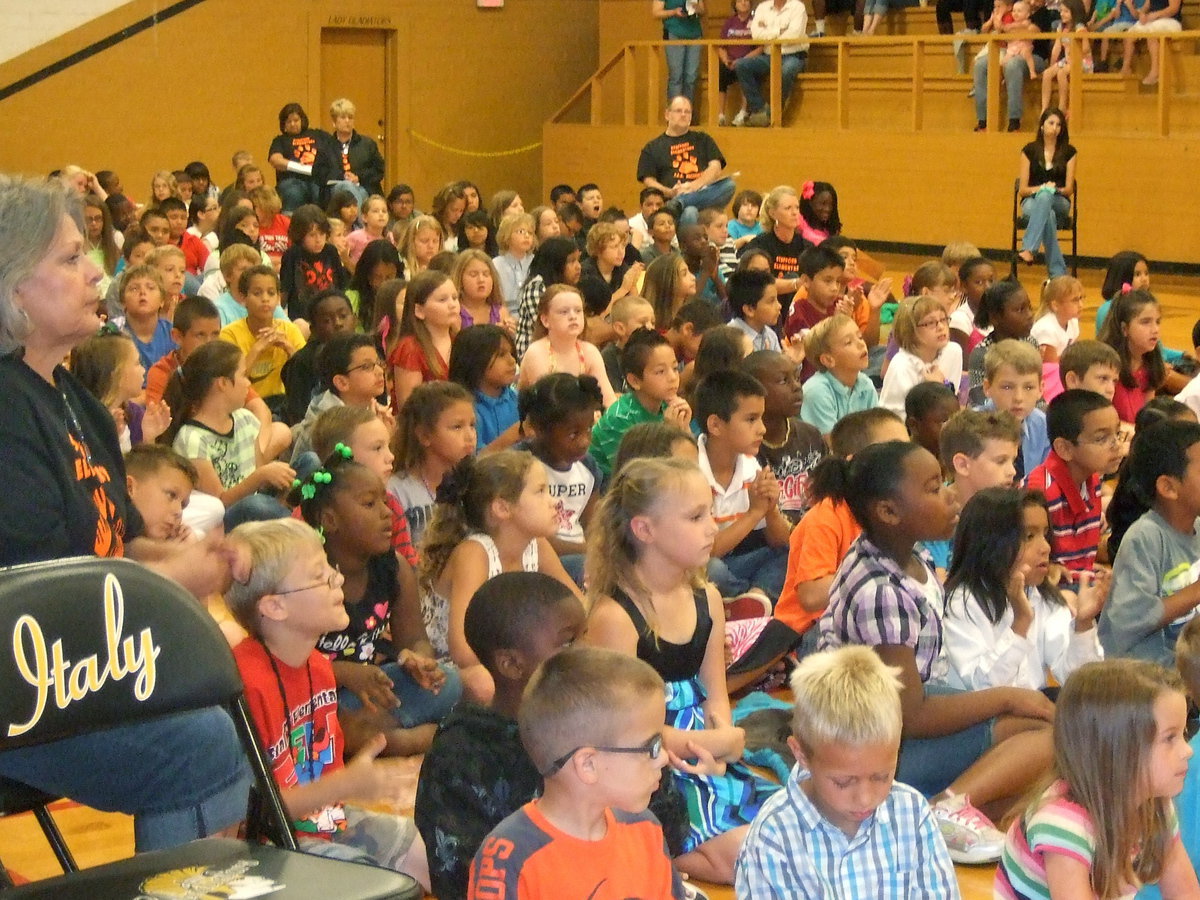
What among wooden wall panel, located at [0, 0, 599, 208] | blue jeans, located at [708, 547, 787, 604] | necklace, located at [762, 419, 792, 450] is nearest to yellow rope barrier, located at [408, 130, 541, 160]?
wooden wall panel, located at [0, 0, 599, 208]

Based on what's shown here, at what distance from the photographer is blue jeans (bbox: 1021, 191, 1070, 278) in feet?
33.4

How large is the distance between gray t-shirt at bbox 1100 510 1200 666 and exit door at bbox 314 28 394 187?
1159 centimetres

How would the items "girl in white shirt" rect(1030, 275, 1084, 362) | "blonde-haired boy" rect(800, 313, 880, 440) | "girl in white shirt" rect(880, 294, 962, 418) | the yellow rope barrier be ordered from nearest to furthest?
"blonde-haired boy" rect(800, 313, 880, 440), "girl in white shirt" rect(880, 294, 962, 418), "girl in white shirt" rect(1030, 275, 1084, 362), the yellow rope barrier

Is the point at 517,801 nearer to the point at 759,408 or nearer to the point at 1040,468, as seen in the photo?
the point at 759,408

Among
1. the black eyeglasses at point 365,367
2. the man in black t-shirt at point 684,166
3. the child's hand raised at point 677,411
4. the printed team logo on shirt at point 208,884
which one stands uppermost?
the man in black t-shirt at point 684,166

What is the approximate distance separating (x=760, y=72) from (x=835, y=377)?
26.4 feet

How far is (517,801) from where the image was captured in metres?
2.56

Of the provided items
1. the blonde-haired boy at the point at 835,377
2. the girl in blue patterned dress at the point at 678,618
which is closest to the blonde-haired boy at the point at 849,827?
the girl in blue patterned dress at the point at 678,618

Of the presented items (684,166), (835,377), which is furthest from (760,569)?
(684,166)

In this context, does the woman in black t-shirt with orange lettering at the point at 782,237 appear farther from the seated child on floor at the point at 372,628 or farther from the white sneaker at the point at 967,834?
the white sneaker at the point at 967,834

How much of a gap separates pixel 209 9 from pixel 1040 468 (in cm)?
1102

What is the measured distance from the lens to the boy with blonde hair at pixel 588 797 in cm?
213

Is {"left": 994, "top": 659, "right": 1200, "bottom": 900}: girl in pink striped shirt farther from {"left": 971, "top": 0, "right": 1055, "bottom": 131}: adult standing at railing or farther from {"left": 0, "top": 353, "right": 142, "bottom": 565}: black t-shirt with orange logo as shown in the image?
{"left": 971, "top": 0, "right": 1055, "bottom": 131}: adult standing at railing

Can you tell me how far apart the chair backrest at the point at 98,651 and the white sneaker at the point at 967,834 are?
167 cm
